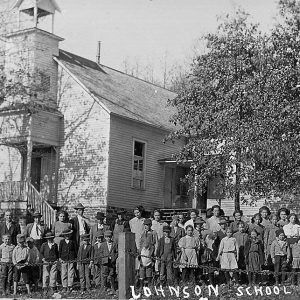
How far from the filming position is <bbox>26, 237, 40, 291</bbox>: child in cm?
1575

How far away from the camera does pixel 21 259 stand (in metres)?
15.7

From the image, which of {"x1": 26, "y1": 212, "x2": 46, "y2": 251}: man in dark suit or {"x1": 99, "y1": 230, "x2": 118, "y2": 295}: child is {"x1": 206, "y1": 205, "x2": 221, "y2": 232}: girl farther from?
{"x1": 26, "y1": 212, "x2": 46, "y2": 251}: man in dark suit

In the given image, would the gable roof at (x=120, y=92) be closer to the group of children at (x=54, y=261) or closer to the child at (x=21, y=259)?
the group of children at (x=54, y=261)

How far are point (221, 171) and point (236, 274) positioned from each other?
8.14 metres

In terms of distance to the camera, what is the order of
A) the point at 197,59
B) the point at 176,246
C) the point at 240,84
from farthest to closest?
the point at 197,59, the point at 240,84, the point at 176,246

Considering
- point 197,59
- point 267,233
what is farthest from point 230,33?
point 267,233

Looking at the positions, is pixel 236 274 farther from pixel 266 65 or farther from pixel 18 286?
pixel 266 65

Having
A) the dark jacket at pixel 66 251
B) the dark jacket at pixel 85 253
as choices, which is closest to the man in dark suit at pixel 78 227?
the dark jacket at pixel 66 251

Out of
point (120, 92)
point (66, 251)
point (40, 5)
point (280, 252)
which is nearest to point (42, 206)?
point (120, 92)

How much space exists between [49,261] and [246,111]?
28.0 ft

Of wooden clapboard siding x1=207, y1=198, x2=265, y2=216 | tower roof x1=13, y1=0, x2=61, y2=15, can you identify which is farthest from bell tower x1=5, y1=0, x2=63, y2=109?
wooden clapboard siding x1=207, y1=198, x2=265, y2=216

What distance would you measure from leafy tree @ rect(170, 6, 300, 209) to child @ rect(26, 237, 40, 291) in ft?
23.2

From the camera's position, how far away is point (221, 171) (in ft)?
73.3

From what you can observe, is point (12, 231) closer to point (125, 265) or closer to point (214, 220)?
point (214, 220)
